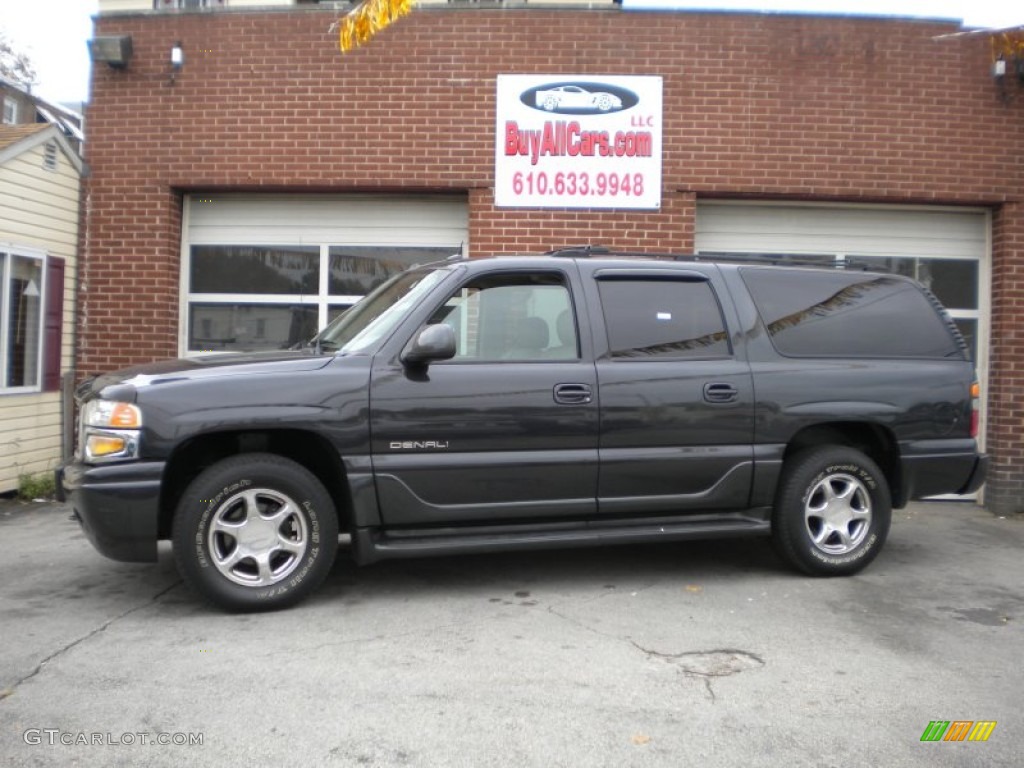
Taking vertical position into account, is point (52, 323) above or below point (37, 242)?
below

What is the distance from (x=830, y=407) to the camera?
550cm

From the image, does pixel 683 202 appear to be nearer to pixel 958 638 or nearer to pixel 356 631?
pixel 958 638

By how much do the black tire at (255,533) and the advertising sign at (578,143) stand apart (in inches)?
177

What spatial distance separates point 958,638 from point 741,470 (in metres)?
1.42

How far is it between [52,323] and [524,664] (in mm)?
6352

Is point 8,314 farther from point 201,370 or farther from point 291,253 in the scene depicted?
point 201,370

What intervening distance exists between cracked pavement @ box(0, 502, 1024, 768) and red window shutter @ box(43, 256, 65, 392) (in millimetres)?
2853

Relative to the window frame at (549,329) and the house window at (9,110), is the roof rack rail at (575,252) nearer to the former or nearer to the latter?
the window frame at (549,329)

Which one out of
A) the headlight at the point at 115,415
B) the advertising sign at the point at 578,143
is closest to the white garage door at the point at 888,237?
the advertising sign at the point at 578,143

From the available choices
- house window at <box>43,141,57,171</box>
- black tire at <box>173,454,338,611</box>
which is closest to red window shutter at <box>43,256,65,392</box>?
house window at <box>43,141,57,171</box>

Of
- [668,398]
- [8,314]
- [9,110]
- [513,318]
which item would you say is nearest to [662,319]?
[668,398]

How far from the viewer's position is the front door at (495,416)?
484 cm

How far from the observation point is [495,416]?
4.94 m

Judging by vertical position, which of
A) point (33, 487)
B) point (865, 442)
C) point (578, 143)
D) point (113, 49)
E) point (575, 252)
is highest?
point (113, 49)
